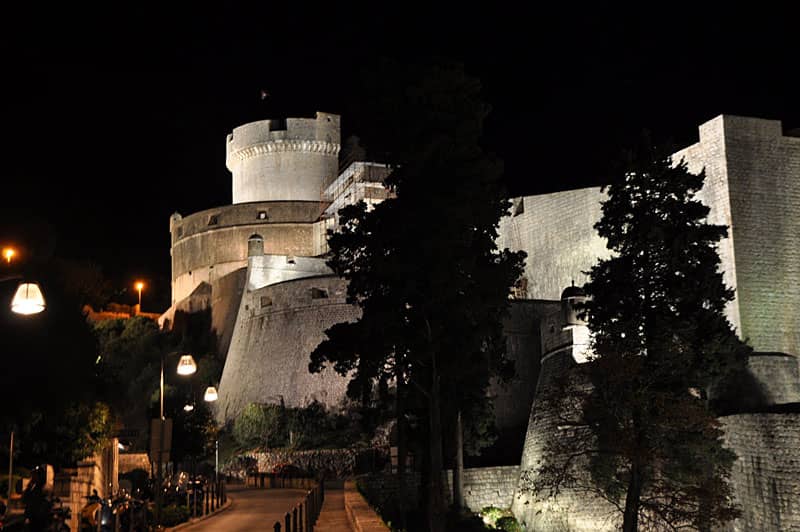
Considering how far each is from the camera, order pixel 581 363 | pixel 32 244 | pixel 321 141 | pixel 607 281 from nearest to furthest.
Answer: pixel 607 281
pixel 581 363
pixel 32 244
pixel 321 141

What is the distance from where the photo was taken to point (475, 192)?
23016 millimetres

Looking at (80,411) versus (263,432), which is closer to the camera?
(80,411)

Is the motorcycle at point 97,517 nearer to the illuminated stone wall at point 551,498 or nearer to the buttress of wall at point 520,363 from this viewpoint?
the illuminated stone wall at point 551,498

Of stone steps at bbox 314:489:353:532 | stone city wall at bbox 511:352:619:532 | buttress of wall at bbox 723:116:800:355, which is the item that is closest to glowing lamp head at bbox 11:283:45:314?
stone steps at bbox 314:489:353:532

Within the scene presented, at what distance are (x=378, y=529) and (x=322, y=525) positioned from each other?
358cm

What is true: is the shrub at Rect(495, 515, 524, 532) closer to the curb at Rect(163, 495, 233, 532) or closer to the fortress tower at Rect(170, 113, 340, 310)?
the curb at Rect(163, 495, 233, 532)

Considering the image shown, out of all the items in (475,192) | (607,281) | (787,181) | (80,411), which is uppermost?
(787,181)

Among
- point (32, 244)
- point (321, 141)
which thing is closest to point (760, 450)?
point (32, 244)

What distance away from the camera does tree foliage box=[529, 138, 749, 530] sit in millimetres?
22953

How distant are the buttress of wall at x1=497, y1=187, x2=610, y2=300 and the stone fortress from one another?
7 cm

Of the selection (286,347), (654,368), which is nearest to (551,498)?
(654,368)

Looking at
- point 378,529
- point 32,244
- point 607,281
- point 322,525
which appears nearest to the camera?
point 378,529

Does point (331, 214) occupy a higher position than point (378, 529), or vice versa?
point (331, 214)

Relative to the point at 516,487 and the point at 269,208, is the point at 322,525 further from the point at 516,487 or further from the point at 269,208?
the point at 269,208
